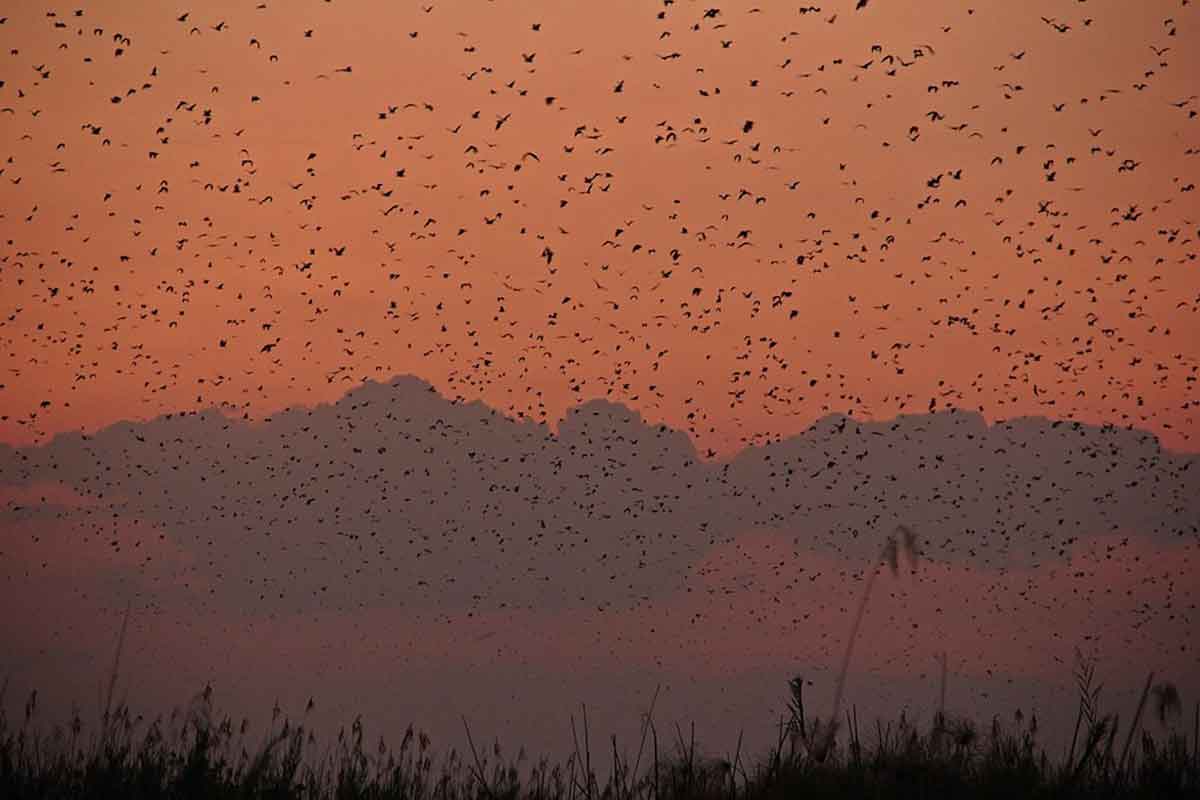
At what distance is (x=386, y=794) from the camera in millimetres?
8938

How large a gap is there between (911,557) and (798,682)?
633mm

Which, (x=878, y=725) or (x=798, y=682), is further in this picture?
(x=878, y=725)

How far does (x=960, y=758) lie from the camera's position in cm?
753

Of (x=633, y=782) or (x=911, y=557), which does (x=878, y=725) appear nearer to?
(x=633, y=782)

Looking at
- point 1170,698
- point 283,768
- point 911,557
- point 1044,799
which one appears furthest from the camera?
point 283,768

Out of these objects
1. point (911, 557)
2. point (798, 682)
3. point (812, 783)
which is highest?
point (911, 557)

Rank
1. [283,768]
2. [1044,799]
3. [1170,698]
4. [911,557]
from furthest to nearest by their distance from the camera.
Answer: [283,768], [1044,799], [1170,698], [911,557]

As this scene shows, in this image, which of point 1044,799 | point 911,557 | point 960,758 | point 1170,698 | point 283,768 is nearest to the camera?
point 911,557

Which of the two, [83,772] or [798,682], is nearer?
[798,682]

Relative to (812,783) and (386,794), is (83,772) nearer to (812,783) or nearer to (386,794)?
(386,794)

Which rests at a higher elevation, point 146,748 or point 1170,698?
point 1170,698

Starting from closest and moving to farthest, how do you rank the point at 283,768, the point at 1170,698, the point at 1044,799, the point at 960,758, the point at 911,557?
the point at 911,557, the point at 1170,698, the point at 1044,799, the point at 960,758, the point at 283,768

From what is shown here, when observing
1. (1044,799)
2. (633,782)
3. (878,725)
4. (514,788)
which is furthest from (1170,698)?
(514,788)

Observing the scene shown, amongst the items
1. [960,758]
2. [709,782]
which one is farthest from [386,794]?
[960,758]
